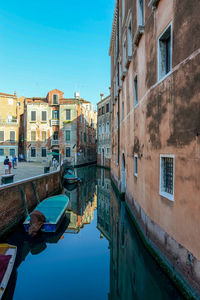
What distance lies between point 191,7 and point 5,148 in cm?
2996

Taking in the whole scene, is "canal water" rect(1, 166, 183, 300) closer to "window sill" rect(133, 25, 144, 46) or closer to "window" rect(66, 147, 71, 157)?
"window sill" rect(133, 25, 144, 46)

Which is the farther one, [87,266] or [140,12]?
[140,12]

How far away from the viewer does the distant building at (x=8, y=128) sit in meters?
29.8

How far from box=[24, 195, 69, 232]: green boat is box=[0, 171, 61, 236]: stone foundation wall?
0.67 meters

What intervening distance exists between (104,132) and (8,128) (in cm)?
1378

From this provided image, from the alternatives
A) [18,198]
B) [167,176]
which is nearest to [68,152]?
[18,198]

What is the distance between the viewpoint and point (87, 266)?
6199mm

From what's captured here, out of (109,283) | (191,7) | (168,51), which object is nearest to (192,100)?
(191,7)

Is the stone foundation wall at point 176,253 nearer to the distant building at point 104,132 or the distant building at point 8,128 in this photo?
the distant building at point 104,132

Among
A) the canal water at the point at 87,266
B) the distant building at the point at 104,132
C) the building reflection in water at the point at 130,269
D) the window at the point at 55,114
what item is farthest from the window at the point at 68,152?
the building reflection in water at the point at 130,269

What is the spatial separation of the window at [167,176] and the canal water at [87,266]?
194 centimetres

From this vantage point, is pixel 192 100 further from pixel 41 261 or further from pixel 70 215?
pixel 70 215

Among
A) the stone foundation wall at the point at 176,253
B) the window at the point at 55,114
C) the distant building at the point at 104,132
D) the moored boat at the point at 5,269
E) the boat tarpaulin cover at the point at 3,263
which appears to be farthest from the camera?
the window at the point at 55,114

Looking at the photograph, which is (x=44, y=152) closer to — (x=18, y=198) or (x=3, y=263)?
(x=18, y=198)
